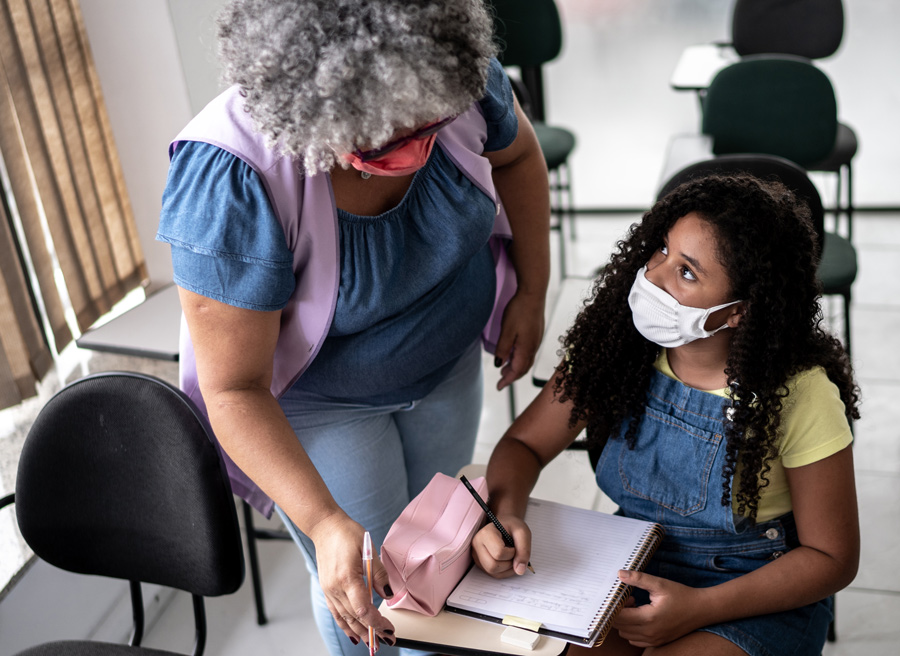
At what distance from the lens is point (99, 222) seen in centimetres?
290

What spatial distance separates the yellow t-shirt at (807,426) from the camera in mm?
1298

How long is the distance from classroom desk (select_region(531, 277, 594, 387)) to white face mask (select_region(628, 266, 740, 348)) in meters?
0.48

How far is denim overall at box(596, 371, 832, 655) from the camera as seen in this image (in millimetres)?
1369

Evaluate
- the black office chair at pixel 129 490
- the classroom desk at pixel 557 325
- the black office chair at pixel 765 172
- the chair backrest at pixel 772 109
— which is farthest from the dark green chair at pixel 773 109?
the black office chair at pixel 129 490

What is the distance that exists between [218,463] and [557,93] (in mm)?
3634

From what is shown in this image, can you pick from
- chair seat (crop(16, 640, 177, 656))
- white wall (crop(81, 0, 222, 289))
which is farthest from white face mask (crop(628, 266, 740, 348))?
white wall (crop(81, 0, 222, 289))

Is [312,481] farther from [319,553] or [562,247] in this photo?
[562,247]

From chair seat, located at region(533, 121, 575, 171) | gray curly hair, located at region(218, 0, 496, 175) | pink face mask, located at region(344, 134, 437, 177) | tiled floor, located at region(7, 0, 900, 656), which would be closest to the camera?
gray curly hair, located at region(218, 0, 496, 175)

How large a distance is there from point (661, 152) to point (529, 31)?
42.4 inches

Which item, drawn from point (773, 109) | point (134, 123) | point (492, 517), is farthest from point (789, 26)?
point (492, 517)

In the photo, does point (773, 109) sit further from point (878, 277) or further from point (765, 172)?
point (878, 277)

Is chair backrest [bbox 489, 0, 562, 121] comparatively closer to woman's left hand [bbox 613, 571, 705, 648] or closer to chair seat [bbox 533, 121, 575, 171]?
chair seat [bbox 533, 121, 575, 171]

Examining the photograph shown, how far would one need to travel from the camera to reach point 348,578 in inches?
43.4

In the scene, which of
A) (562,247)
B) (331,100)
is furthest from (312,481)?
(562,247)
